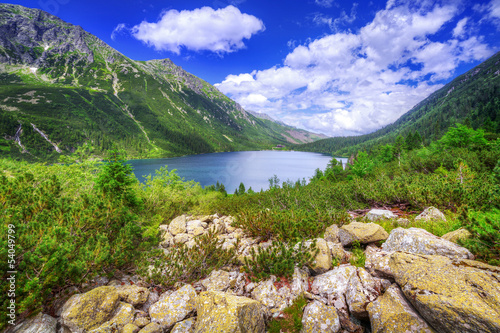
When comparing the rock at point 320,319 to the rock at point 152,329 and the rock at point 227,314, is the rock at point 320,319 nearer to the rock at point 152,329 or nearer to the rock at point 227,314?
the rock at point 227,314

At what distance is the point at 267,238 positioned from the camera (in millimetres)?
8305

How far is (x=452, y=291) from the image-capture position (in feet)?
11.7

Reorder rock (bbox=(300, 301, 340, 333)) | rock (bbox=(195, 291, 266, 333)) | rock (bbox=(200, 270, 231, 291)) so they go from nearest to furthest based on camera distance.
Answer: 1. rock (bbox=(195, 291, 266, 333))
2. rock (bbox=(300, 301, 340, 333))
3. rock (bbox=(200, 270, 231, 291))

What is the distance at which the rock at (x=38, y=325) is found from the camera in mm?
3607

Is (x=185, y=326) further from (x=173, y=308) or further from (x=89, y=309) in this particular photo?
(x=89, y=309)

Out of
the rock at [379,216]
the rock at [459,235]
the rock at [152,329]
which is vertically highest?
the rock at [459,235]

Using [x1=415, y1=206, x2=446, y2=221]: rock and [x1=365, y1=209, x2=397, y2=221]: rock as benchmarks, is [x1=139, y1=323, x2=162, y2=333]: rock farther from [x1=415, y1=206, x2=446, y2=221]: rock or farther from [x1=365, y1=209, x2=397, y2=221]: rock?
[x1=415, y1=206, x2=446, y2=221]: rock

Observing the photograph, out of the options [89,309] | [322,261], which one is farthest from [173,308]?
[322,261]

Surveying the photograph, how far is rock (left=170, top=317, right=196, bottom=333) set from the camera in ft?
13.1

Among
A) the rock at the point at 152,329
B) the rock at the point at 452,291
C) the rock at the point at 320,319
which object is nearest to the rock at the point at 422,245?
the rock at the point at 452,291

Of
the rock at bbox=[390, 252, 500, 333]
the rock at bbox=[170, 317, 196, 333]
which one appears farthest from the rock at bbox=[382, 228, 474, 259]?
the rock at bbox=[170, 317, 196, 333]

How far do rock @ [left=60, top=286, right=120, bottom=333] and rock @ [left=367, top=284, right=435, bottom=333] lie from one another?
580 centimetres

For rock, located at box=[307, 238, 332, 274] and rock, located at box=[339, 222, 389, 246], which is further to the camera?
rock, located at box=[339, 222, 389, 246]

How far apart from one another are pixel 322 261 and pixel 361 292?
1.29 metres
